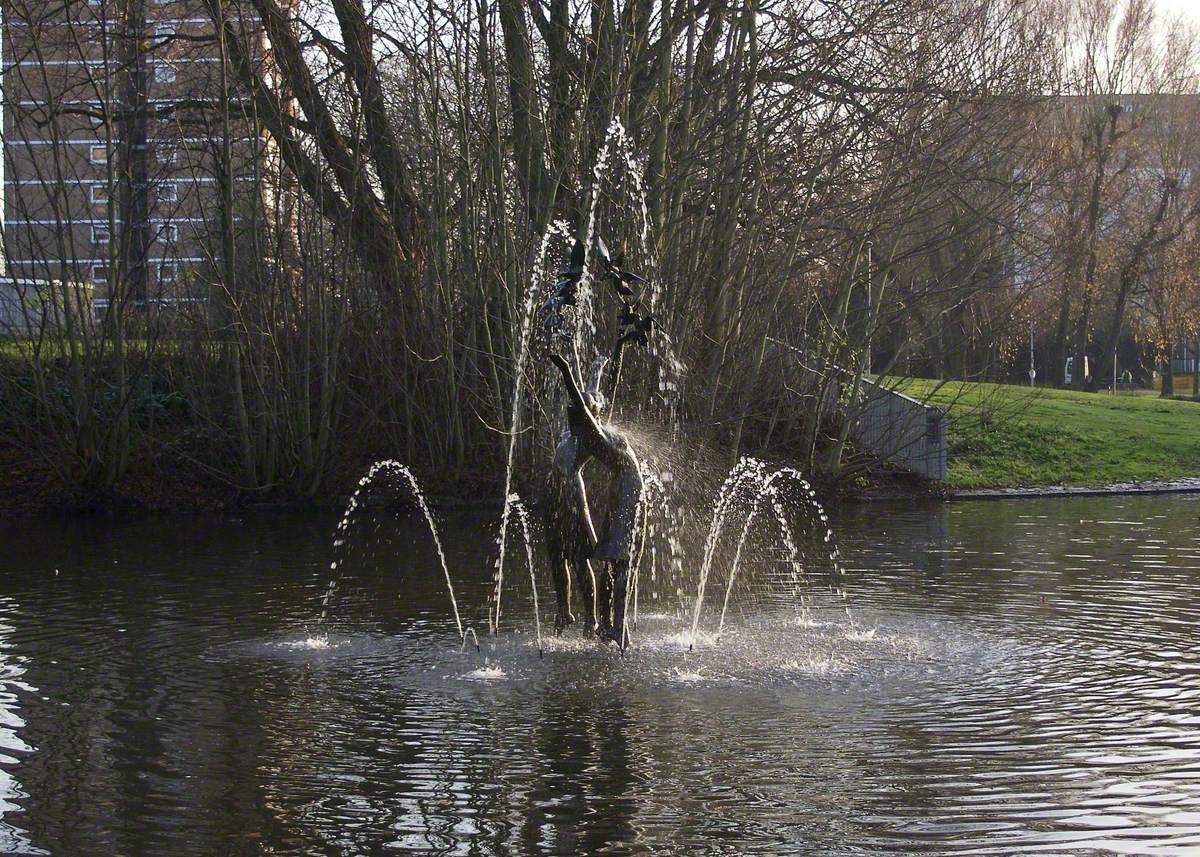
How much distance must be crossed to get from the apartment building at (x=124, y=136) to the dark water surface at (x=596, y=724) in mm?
9401

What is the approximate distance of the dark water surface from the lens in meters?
6.41

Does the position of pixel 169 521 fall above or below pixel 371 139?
below

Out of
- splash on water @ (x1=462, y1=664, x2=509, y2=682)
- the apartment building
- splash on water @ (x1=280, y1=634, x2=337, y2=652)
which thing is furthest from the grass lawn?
splash on water @ (x1=462, y1=664, x2=509, y2=682)

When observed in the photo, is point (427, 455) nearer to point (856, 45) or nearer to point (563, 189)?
point (563, 189)

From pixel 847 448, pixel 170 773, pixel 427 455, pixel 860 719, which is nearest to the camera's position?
pixel 170 773

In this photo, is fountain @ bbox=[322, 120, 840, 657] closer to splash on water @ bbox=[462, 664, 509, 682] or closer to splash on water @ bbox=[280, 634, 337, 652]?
splash on water @ bbox=[462, 664, 509, 682]

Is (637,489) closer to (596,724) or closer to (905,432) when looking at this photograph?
(596,724)

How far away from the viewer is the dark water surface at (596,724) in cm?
641

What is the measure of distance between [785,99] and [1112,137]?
2810cm

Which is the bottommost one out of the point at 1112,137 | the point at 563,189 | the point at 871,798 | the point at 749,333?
the point at 871,798

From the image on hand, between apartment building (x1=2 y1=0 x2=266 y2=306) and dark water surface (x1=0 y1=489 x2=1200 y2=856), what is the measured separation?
9401 mm

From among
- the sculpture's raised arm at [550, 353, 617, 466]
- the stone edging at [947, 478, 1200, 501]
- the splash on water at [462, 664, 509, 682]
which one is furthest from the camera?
the stone edging at [947, 478, 1200, 501]

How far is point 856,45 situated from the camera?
22.7m

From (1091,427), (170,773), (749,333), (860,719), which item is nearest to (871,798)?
(860,719)
